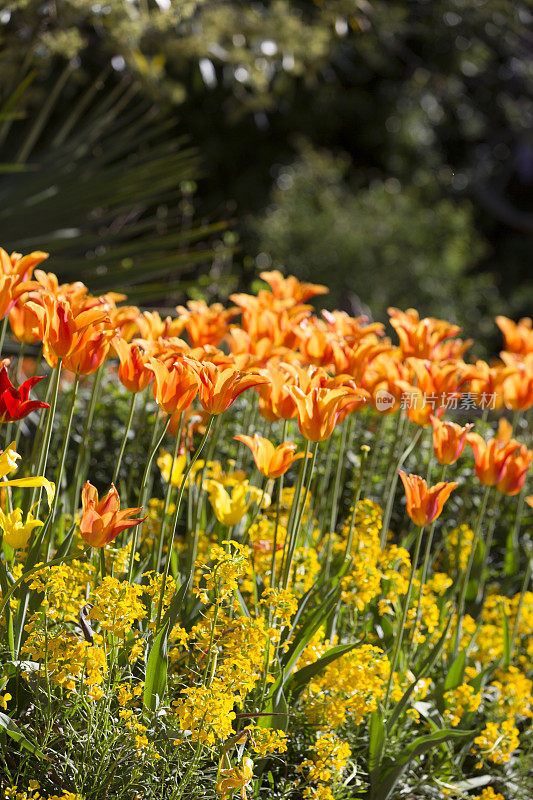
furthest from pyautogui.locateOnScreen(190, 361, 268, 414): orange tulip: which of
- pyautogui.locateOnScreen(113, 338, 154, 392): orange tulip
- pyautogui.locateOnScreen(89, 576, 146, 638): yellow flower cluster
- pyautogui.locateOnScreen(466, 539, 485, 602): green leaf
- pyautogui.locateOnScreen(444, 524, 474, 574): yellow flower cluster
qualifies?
pyautogui.locateOnScreen(466, 539, 485, 602): green leaf

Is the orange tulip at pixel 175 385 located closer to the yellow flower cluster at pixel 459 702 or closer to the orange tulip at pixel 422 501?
the orange tulip at pixel 422 501

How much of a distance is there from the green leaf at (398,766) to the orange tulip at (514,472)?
60cm

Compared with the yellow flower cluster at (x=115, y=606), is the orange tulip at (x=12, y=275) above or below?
above

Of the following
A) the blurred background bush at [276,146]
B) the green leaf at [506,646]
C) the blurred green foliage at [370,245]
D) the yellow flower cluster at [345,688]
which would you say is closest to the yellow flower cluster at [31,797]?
the yellow flower cluster at [345,688]

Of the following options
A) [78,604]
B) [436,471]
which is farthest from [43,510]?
[436,471]

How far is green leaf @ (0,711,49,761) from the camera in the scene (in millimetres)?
1609

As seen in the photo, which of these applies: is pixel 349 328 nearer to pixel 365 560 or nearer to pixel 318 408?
pixel 365 560

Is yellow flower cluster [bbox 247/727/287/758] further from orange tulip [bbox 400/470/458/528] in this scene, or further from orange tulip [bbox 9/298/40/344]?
orange tulip [bbox 9/298/40/344]

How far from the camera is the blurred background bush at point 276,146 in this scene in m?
4.03

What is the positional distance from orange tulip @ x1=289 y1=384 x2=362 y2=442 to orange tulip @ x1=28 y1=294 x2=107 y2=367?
1.37 feet

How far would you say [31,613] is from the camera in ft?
5.92

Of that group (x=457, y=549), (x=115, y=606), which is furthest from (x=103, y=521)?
(x=457, y=549)

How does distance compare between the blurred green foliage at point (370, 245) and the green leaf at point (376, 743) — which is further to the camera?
the blurred green foliage at point (370, 245)

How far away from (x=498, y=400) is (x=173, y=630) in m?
1.37
